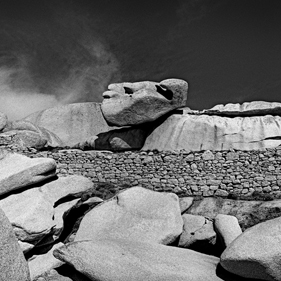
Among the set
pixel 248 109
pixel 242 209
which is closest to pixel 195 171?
pixel 242 209

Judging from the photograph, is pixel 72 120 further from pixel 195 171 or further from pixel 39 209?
pixel 39 209

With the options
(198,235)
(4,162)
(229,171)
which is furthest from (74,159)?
(198,235)

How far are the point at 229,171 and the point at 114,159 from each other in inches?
172

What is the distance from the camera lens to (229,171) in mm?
12945

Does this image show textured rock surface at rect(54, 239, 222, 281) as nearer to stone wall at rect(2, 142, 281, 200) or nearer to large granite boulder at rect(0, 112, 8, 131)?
stone wall at rect(2, 142, 281, 200)

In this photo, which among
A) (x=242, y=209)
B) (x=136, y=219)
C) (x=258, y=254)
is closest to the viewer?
(x=258, y=254)

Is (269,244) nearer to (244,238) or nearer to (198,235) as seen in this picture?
(244,238)

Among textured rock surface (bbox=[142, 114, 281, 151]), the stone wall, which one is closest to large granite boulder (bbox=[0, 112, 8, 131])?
the stone wall

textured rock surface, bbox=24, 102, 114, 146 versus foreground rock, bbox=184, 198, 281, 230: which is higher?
textured rock surface, bbox=24, 102, 114, 146

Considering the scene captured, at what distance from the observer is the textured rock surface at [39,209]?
7648mm

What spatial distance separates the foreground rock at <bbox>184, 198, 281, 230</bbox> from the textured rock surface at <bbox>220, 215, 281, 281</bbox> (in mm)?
3189

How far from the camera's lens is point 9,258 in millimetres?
4344

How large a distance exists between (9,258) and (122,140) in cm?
1136

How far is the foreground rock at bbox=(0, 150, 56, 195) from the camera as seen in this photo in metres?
9.45
